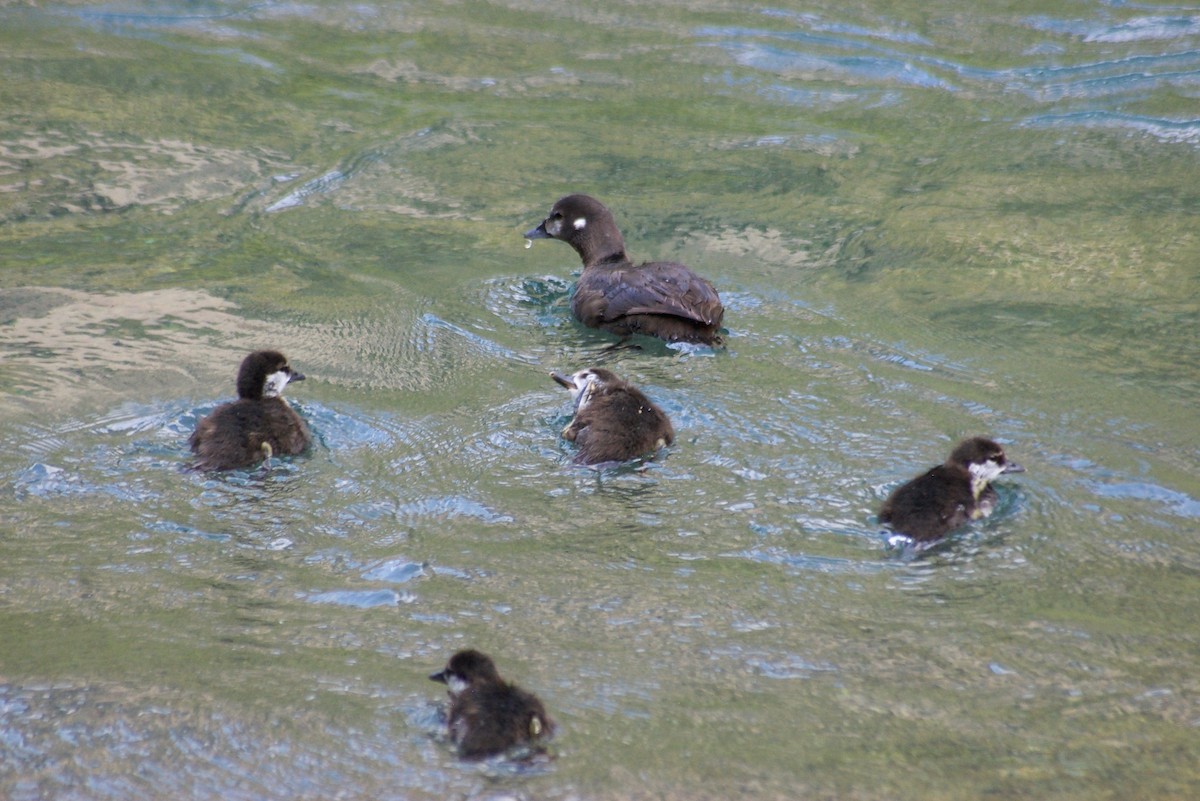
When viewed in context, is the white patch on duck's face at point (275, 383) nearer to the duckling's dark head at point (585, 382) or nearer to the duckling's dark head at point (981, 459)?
the duckling's dark head at point (585, 382)

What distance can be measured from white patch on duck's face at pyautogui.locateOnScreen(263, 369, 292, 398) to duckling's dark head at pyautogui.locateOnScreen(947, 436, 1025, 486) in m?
3.09

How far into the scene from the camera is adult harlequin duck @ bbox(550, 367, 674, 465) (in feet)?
19.7

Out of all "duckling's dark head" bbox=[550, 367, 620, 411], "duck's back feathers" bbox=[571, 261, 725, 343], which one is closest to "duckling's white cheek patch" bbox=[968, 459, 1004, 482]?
"duckling's dark head" bbox=[550, 367, 620, 411]

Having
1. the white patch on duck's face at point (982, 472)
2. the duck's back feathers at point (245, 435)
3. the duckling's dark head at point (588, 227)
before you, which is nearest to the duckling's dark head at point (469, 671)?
the duck's back feathers at point (245, 435)

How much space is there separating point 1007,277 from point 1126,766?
4.65m

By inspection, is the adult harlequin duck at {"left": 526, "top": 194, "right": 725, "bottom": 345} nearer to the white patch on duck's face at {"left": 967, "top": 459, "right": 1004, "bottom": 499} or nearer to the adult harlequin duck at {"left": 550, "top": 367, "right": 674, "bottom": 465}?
the adult harlequin duck at {"left": 550, "top": 367, "right": 674, "bottom": 465}

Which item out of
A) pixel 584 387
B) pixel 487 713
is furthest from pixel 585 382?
pixel 487 713

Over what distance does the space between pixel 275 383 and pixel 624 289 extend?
87.2 inches

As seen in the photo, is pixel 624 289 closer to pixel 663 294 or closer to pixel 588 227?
pixel 663 294

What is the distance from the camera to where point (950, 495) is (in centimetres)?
528

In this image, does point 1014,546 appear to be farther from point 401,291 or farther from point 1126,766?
point 401,291

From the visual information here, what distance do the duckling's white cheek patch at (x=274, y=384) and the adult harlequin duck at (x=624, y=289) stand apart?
2.08 meters

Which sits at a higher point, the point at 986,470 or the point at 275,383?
the point at 986,470

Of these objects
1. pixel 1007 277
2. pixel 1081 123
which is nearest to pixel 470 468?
pixel 1007 277
